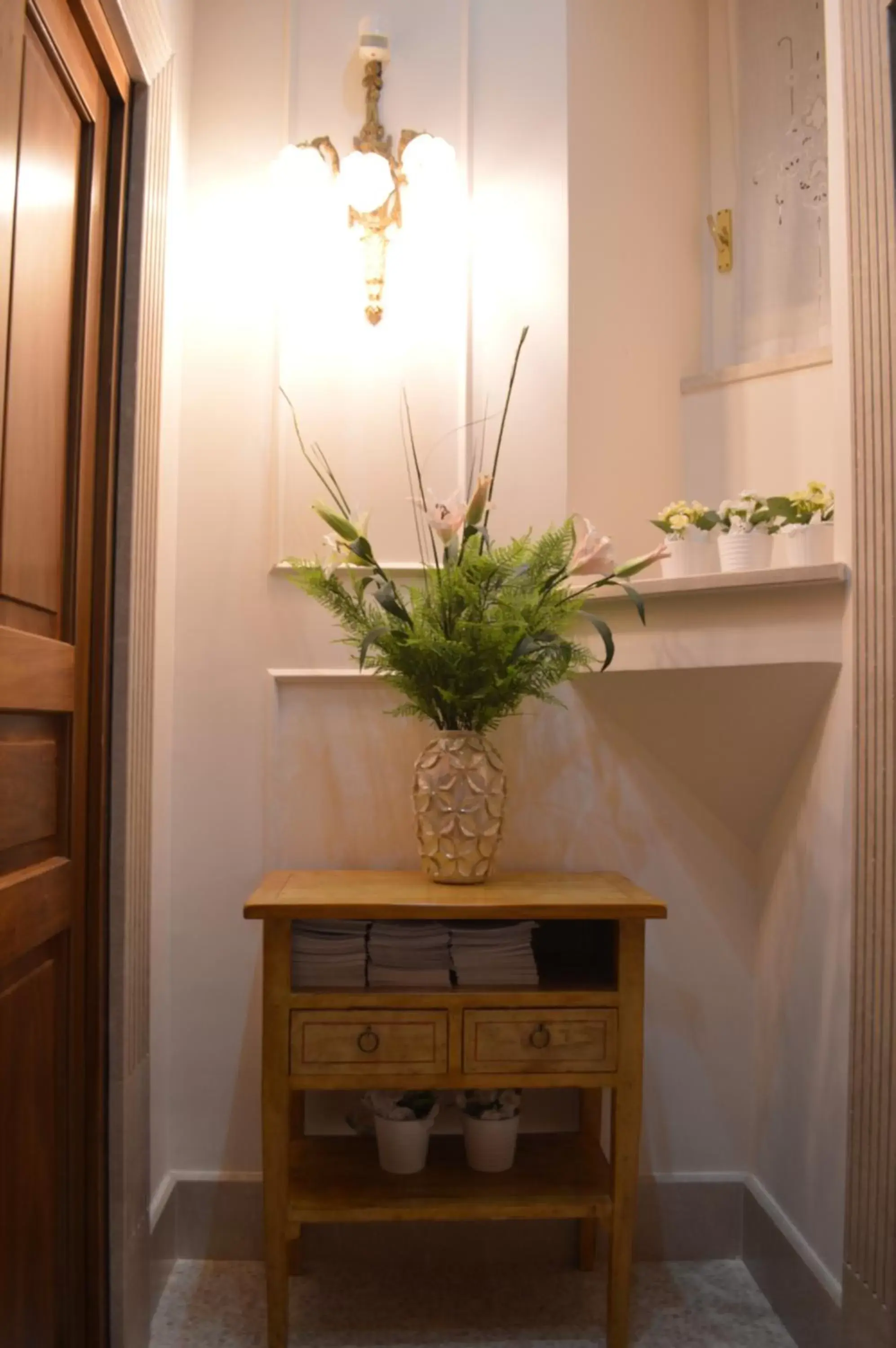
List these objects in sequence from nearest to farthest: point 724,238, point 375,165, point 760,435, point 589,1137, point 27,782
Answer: point 27,782 → point 589,1137 → point 375,165 → point 760,435 → point 724,238

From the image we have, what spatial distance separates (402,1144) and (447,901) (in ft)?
1.59

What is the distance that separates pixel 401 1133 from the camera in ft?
6.39

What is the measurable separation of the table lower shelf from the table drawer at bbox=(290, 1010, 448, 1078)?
0.22m

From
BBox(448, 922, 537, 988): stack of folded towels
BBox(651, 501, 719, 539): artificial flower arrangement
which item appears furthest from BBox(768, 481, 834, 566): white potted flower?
BBox(448, 922, 537, 988): stack of folded towels

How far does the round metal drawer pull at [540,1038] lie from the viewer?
71.8 inches

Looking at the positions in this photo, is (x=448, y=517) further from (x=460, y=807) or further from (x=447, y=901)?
(x=447, y=901)

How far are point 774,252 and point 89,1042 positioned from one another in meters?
2.11

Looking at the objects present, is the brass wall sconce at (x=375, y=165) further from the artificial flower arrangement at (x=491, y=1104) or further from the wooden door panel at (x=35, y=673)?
the artificial flower arrangement at (x=491, y=1104)

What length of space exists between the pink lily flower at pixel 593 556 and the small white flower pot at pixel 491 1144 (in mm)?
1001

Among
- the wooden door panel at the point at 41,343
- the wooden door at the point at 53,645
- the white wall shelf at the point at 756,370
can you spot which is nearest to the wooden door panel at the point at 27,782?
the wooden door at the point at 53,645

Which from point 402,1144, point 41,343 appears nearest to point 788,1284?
Result: point 402,1144

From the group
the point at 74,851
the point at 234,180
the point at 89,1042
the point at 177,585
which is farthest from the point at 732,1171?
the point at 234,180

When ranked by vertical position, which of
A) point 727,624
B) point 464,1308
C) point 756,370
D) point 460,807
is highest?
point 756,370

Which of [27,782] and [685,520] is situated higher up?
[685,520]
